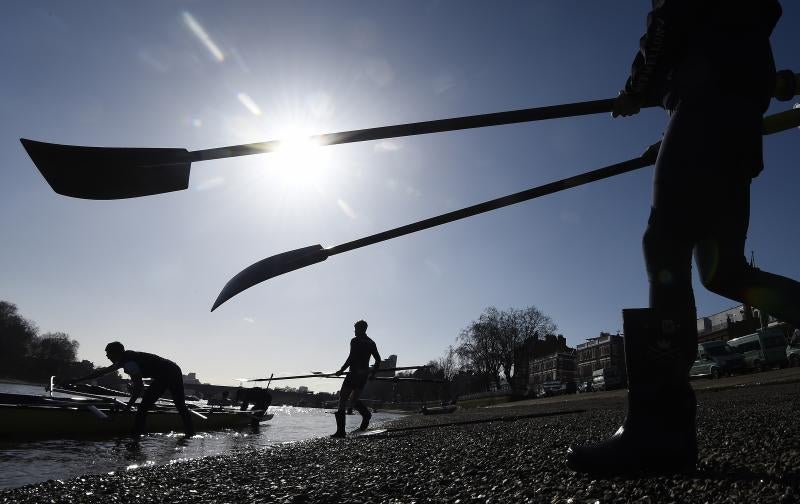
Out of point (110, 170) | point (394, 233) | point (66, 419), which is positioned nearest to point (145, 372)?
point (66, 419)

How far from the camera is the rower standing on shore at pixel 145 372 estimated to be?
8.70 m

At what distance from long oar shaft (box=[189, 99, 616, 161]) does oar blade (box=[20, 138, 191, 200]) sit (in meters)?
0.14

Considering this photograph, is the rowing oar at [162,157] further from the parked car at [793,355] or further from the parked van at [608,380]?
the parked van at [608,380]

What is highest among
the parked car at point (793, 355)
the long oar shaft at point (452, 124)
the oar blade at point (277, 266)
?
the long oar shaft at point (452, 124)

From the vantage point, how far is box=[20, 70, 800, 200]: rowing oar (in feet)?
7.18

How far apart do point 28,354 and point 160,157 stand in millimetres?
136999

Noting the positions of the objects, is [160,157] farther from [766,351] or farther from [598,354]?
[598,354]

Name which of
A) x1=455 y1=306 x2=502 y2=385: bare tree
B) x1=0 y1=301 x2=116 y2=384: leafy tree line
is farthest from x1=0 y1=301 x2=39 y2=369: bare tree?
x1=455 y1=306 x2=502 y2=385: bare tree

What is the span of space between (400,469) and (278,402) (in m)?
146

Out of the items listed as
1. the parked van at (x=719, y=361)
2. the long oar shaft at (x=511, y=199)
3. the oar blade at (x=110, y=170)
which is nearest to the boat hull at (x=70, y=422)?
the oar blade at (x=110, y=170)

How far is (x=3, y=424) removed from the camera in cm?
821

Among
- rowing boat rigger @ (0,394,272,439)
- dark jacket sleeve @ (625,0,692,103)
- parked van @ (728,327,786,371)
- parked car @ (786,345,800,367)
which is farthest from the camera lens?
parked van @ (728,327,786,371)

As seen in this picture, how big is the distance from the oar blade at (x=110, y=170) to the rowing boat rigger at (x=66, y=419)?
9034mm

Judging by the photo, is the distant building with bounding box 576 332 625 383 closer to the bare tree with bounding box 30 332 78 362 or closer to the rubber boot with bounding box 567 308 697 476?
the rubber boot with bounding box 567 308 697 476
